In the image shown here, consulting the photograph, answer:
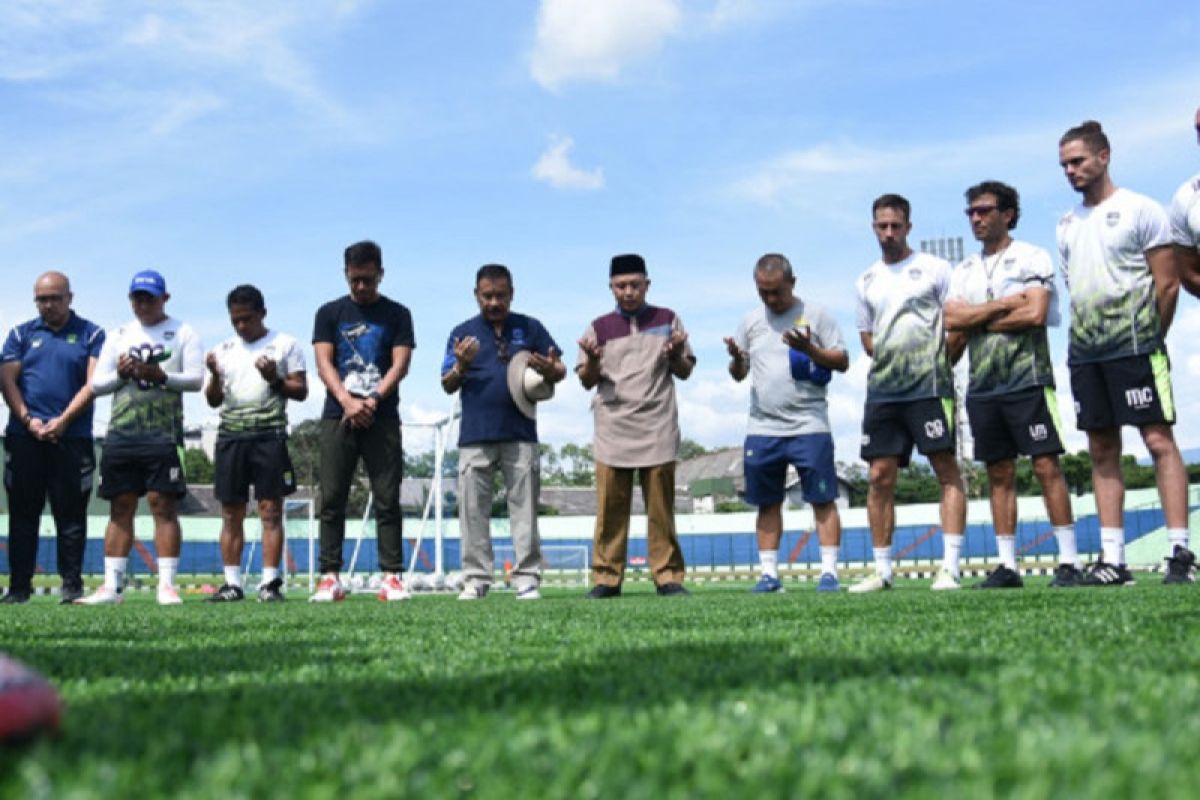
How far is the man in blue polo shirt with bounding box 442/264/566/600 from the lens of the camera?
26.3 feet

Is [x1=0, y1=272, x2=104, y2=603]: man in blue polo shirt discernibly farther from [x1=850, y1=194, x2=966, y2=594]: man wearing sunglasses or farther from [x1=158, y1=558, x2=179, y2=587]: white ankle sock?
[x1=850, y1=194, x2=966, y2=594]: man wearing sunglasses

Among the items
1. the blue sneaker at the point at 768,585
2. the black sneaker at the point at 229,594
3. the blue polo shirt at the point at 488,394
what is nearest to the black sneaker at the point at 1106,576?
the blue sneaker at the point at 768,585

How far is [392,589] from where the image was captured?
313 inches

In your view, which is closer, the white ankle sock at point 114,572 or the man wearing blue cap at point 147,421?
the man wearing blue cap at point 147,421

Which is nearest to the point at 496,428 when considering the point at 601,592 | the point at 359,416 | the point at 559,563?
the point at 359,416

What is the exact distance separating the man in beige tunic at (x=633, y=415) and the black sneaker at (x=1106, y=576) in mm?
2432

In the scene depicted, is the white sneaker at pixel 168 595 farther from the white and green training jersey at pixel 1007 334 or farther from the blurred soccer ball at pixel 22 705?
the blurred soccer ball at pixel 22 705

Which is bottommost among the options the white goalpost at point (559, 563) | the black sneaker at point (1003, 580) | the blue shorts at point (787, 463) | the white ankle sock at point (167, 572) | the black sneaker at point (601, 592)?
the white goalpost at point (559, 563)

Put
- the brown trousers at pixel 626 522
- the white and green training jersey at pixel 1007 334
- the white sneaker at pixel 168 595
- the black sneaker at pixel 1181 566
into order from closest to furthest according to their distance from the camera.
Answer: the black sneaker at pixel 1181 566 < the white and green training jersey at pixel 1007 334 < the brown trousers at pixel 626 522 < the white sneaker at pixel 168 595

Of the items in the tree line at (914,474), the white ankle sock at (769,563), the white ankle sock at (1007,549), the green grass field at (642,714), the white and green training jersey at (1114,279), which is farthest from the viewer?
the tree line at (914,474)

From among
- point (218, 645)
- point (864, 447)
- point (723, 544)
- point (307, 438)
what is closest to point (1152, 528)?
point (723, 544)

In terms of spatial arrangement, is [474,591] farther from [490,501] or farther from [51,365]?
[51,365]

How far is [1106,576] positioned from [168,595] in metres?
5.89

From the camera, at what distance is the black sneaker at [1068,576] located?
660cm
